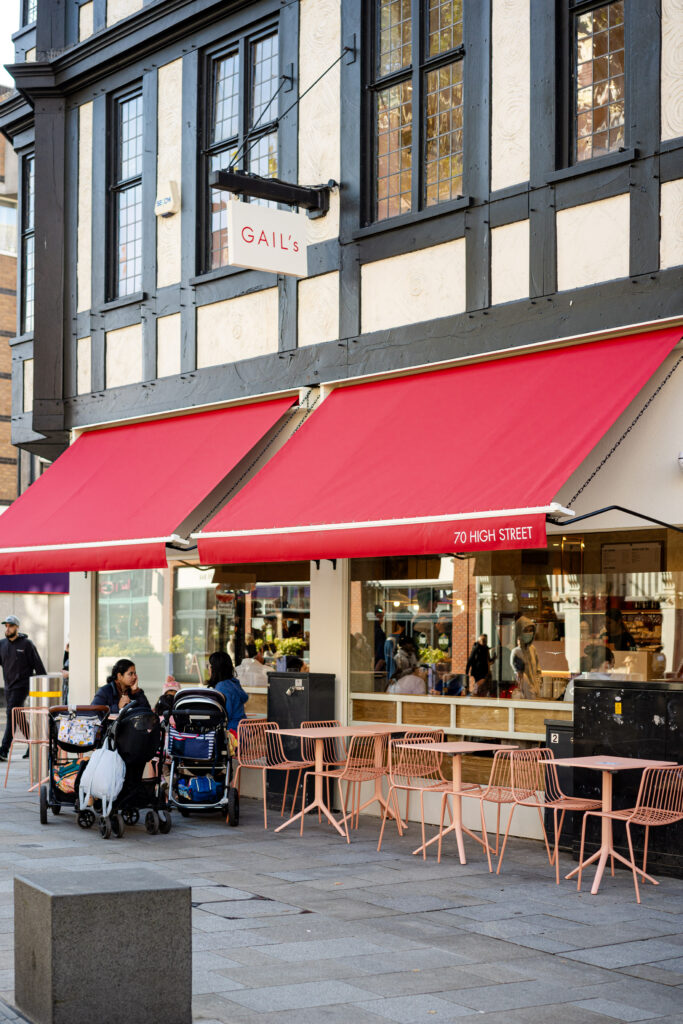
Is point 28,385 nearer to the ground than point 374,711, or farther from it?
farther from it

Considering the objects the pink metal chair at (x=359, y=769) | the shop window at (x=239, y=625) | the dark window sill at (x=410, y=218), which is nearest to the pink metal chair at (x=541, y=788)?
the pink metal chair at (x=359, y=769)

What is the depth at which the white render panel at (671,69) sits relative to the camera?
1048 cm

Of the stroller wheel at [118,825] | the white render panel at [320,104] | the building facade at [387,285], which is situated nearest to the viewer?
the building facade at [387,285]

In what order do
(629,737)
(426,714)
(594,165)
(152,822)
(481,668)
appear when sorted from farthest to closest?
(426,714) < (481,668) < (152,822) < (594,165) < (629,737)

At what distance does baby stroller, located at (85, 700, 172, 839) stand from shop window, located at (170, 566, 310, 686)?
8.75ft

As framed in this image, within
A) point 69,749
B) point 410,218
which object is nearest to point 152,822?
point 69,749

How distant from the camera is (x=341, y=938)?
8.01 meters

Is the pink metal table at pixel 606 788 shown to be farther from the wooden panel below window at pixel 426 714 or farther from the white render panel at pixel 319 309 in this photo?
the white render panel at pixel 319 309

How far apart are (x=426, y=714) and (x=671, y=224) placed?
206 inches

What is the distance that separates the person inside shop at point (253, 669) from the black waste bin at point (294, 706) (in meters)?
1.11

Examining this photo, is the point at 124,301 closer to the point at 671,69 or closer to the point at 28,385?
the point at 28,385

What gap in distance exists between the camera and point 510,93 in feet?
39.0

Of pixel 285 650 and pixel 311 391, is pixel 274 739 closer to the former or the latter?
pixel 285 650

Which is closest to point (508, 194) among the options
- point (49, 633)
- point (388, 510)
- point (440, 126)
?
point (440, 126)
